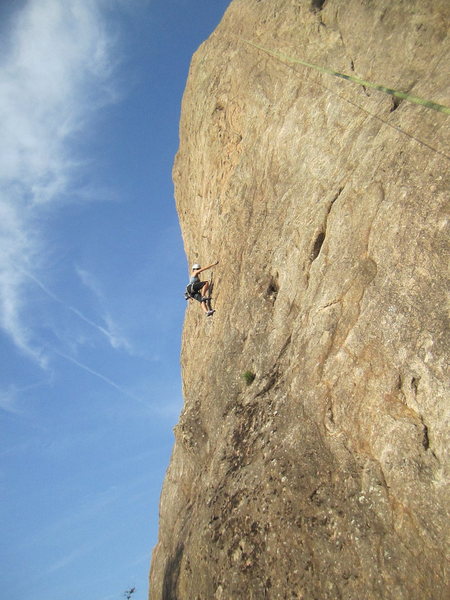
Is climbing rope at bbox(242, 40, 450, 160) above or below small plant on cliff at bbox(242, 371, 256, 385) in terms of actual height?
above

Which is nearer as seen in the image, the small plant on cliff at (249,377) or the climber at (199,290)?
the small plant on cliff at (249,377)

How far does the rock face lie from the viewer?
29.9ft

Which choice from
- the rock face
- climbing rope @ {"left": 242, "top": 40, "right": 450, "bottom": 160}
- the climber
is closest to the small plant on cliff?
the rock face

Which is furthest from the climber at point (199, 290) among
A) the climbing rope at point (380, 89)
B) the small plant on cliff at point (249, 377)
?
the climbing rope at point (380, 89)

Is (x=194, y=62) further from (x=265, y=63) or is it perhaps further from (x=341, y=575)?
(x=341, y=575)

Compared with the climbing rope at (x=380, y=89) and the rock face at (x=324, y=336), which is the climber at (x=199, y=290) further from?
the climbing rope at (x=380, y=89)

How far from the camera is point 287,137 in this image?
53.8ft

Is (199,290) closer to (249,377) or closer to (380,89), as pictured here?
(249,377)

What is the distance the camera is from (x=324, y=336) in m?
11.7

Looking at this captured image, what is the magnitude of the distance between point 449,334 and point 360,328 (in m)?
2.22

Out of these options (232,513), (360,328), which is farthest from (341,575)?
(360,328)

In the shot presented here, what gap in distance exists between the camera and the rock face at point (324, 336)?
A: 9.12 metres

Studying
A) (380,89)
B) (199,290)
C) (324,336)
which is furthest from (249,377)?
(380,89)

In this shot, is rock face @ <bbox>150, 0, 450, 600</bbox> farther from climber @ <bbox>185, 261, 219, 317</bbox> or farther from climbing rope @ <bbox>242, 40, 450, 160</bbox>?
climber @ <bbox>185, 261, 219, 317</bbox>
